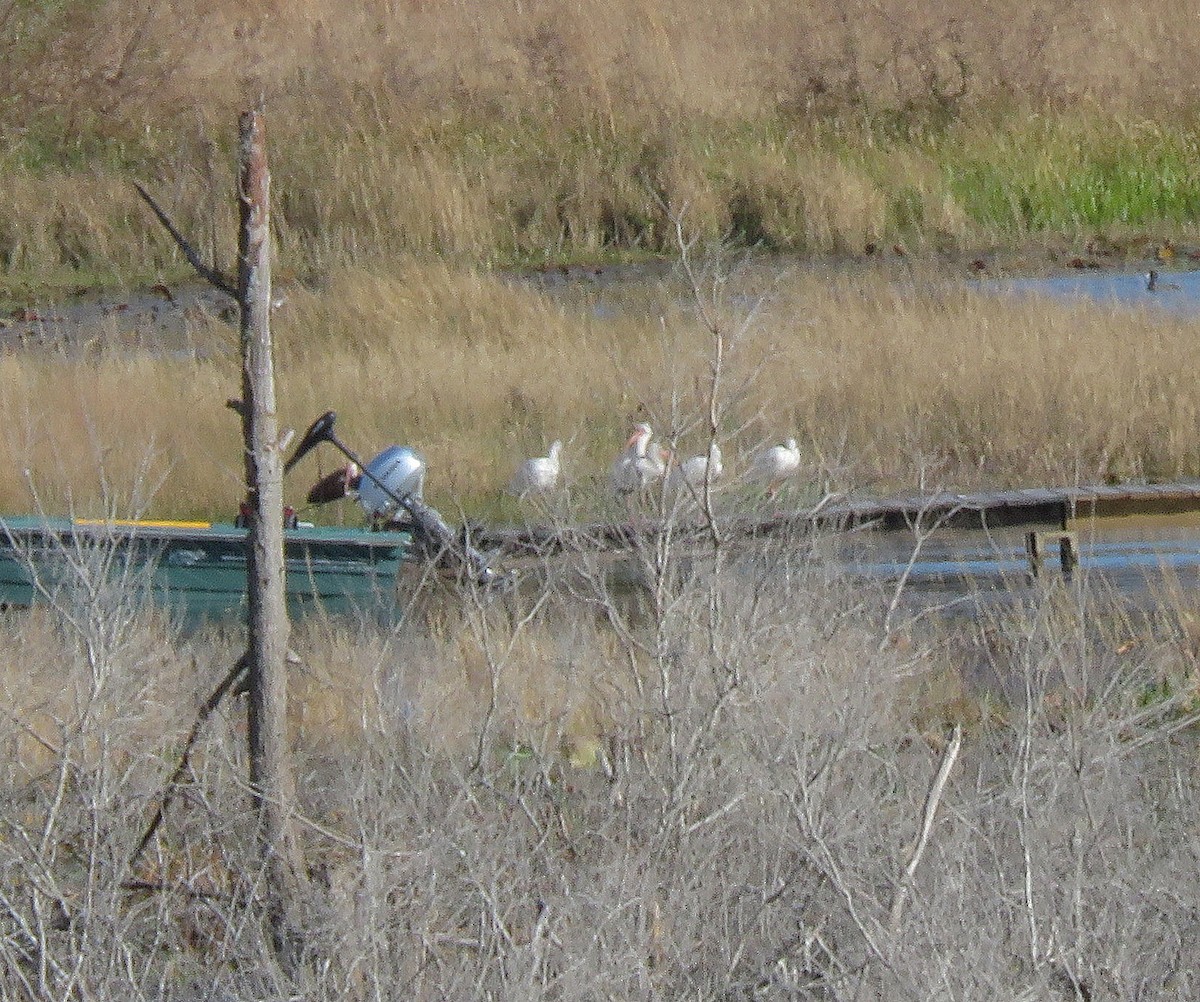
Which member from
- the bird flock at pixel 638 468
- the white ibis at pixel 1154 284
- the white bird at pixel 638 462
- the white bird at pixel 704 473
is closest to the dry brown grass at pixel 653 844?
the white bird at pixel 704 473

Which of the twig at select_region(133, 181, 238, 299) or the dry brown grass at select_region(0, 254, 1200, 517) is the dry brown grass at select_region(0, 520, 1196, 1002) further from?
the dry brown grass at select_region(0, 254, 1200, 517)

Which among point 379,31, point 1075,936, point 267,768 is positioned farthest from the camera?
point 379,31

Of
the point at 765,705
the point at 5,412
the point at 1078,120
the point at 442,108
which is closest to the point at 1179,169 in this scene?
the point at 1078,120

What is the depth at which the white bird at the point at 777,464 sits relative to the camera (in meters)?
8.96

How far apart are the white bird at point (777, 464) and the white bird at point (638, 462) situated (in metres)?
0.43

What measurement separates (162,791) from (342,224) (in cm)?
1492

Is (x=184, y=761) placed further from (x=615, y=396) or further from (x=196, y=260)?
(x=615, y=396)

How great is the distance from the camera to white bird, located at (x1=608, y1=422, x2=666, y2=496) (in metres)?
8.74

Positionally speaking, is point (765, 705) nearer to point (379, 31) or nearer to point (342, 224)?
point (342, 224)

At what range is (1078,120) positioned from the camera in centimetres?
2178

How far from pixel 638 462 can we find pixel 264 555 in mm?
4409

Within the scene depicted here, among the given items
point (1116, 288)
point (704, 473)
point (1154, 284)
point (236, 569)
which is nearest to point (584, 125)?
point (1116, 288)

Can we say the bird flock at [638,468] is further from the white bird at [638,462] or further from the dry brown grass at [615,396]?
the dry brown grass at [615,396]

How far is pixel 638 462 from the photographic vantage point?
9109 millimetres
